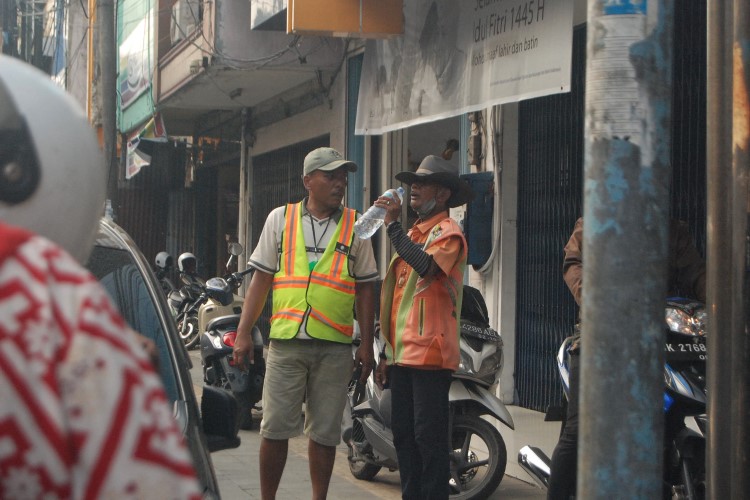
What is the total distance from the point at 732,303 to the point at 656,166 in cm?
89

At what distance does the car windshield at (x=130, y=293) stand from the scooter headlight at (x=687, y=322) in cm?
207

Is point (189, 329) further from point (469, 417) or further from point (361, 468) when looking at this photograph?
point (469, 417)

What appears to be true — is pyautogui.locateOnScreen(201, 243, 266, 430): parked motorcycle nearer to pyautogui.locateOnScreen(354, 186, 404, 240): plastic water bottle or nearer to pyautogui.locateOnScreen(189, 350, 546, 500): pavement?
pyautogui.locateOnScreen(189, 350, 546, 500): pavement

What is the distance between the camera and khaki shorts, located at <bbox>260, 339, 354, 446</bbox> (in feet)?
17.6

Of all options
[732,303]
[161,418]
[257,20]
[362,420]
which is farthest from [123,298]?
[257,20]

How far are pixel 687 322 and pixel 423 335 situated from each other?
1.20 metres

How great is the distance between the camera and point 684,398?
439cm

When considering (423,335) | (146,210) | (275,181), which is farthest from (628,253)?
(146,210)

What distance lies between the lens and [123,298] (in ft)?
11.1

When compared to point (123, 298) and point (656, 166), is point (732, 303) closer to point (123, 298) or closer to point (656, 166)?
point (656, 166)

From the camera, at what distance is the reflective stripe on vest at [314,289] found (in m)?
5.37

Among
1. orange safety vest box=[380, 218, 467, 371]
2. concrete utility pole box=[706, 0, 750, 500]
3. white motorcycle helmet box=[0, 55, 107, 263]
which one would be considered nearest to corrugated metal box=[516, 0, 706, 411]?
orange safety vest box=[380, 218, 467, 371]

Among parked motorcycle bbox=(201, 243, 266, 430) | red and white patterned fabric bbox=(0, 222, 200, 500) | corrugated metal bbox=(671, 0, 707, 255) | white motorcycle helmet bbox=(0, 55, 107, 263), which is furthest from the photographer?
parked motorcycle bbox=(201, 243, 266, 430)

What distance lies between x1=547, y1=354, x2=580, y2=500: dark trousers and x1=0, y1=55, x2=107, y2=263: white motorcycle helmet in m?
3.39
